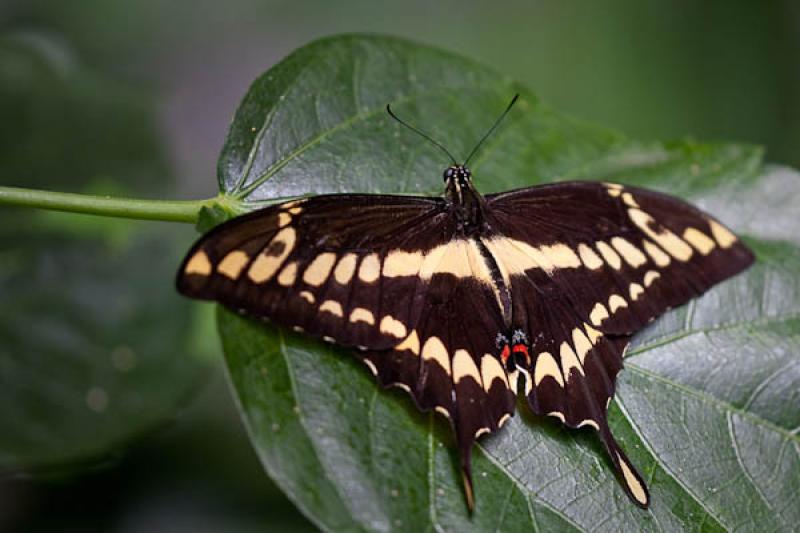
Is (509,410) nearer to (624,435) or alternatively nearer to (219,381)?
(624,435)

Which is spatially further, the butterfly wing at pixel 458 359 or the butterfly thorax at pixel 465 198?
the butterfly thorax at pixel 465 198

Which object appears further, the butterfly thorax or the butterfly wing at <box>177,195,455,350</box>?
the butterfly thorax

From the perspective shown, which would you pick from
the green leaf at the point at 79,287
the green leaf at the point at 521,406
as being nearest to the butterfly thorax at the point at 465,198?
the green leaf at the point at 521,406

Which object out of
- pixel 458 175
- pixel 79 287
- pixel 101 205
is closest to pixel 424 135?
pixel 458 175

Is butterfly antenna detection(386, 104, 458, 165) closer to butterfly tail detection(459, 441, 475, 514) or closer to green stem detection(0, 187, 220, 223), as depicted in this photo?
green stem detection(0, 187, 220, 223)

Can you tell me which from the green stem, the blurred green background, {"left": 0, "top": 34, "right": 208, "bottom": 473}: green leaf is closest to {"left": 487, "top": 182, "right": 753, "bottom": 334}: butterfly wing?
the green stem

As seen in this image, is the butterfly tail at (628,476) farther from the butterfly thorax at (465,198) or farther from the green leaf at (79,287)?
the green leaf at (79,287)

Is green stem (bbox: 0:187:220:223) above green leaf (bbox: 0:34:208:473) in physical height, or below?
above
